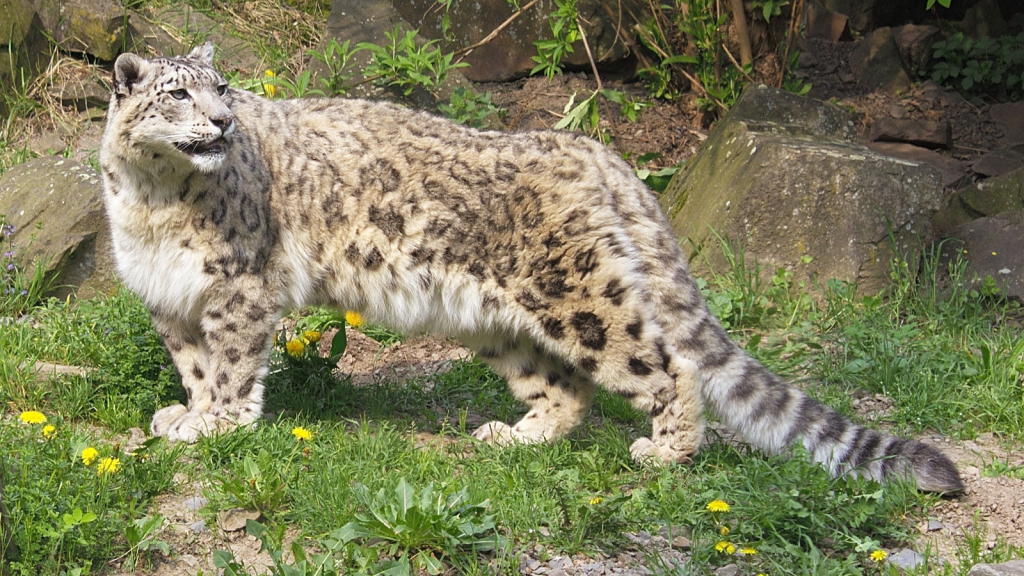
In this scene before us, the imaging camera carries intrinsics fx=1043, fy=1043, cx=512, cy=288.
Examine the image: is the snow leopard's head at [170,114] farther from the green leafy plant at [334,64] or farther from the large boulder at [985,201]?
the large boulder at [985,201]

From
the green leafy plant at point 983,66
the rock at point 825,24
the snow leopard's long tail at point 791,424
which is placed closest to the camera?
the snow leopard's long tail at point 791,424

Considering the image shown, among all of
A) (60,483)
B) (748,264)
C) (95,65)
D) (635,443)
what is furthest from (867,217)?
(95,65)

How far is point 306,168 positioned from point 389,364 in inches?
68.7

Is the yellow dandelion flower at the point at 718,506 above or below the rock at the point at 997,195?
below

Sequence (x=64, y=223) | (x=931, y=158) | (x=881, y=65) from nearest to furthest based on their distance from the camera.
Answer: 1. (x=64, y=223)
2. (x=931, y=158)
3. (x=881, y=65)

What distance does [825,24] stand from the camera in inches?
431

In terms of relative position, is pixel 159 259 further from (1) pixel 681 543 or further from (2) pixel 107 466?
(1) pixel 681 543

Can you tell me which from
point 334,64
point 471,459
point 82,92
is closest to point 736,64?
point 334,64

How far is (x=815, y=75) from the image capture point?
10.4 meters

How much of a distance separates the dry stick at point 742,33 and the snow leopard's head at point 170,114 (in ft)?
16.4

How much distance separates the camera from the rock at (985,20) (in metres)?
10.6

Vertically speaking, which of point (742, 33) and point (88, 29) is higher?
point (742, 33)

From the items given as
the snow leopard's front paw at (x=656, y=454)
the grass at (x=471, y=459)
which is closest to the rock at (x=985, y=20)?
the grass at (x=471, y=459)

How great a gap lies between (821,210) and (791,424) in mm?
2572
